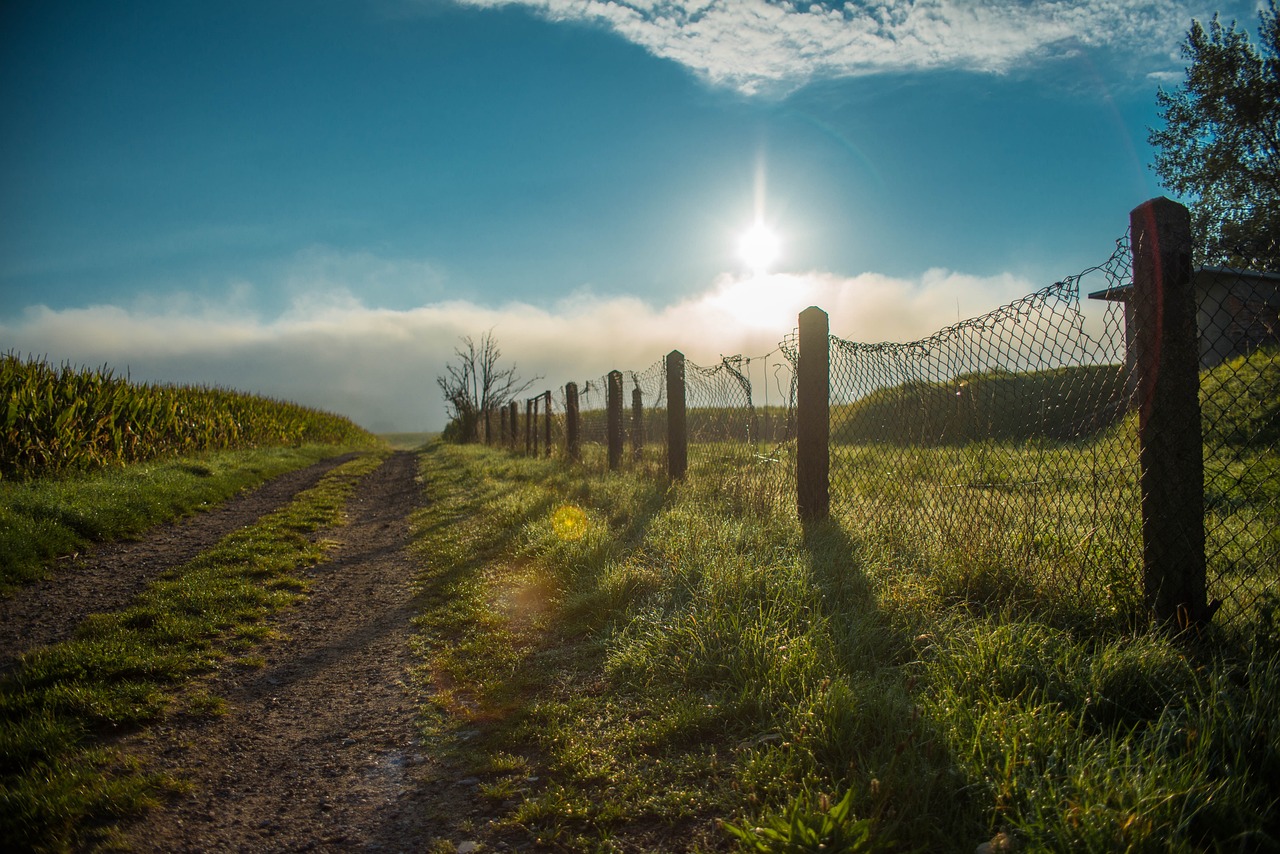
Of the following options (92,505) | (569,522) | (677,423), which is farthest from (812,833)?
(92,505)

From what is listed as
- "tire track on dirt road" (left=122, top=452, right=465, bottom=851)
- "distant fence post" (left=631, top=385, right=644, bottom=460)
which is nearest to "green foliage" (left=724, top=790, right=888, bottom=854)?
"tire track on dirt road" (left=122, top=452, right=465, bottom=851)

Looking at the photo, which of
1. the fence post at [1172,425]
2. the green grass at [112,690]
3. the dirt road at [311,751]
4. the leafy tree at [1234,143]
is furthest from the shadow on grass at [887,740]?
the leafy tree at [1234,143]

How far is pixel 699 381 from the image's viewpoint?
8.09 meters

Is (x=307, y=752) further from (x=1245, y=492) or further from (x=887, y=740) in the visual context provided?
(x=1245, y=492)

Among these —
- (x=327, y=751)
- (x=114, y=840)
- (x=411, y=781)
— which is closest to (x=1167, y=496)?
(x=411, y=781)

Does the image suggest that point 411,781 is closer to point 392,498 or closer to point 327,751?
point 327,751

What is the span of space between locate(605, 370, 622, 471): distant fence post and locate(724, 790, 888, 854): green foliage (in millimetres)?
8408

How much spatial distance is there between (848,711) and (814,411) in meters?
3.05

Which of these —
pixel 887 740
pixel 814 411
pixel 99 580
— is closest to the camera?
pixel 887 740

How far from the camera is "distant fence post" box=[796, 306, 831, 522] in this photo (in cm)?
527

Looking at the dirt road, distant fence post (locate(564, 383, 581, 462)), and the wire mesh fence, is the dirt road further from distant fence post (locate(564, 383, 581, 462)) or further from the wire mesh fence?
distant fence post (locate(564, 383, 581, 462))

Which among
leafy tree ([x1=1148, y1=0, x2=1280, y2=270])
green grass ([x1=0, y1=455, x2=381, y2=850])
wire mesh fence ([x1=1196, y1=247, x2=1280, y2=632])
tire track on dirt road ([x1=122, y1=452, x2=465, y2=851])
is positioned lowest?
tire track on dirt road ([x1=122, y1=452, x2=465, y2=851])

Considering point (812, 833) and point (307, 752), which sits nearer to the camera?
point (812, 833)

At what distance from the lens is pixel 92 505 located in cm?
754
